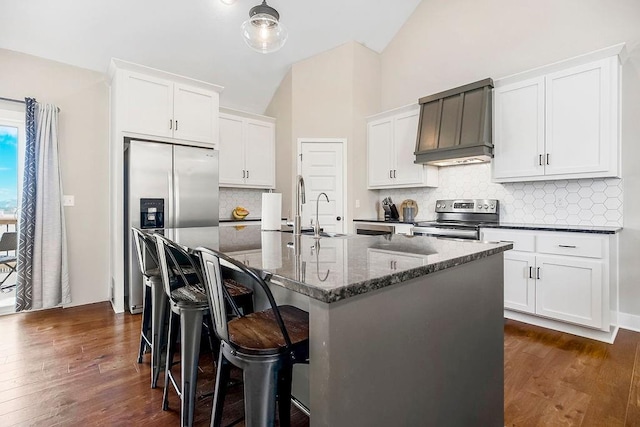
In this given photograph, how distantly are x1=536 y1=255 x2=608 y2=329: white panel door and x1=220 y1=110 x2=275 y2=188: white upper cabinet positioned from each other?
377 centimetres

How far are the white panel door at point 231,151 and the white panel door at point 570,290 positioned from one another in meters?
3.86

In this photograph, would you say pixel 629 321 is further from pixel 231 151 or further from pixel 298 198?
pixel 231 151

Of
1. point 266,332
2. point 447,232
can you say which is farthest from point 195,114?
point 266,332

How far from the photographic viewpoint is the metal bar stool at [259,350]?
1013 millimetres

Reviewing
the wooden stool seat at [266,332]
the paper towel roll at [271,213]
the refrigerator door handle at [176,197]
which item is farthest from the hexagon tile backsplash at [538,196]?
the wooden stool seat at [266,332]

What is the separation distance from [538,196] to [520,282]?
100cm

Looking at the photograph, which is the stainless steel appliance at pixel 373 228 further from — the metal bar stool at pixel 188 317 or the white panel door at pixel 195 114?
the metal bar stool at pixel 188 317

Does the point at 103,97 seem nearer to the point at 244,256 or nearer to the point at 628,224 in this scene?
the point at 244,256

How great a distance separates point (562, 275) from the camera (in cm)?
284

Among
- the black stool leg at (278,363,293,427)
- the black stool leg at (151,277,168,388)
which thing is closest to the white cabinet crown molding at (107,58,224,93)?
the black stool leg at (151,277,168,388)

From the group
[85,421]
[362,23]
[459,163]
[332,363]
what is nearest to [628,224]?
[459,163]

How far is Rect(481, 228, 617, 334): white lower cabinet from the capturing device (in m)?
2.65

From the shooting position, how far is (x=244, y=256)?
1.25 m

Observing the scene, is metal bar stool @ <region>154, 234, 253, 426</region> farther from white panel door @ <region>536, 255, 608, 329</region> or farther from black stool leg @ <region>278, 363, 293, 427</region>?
white panel door @ <region>536, 255, 608, 329</region>
